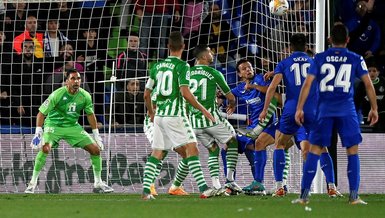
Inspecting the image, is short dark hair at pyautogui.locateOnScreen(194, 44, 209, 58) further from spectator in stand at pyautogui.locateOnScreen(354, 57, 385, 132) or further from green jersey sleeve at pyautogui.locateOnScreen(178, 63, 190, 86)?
spectator in stand at pyautogui.locateOnScreen(354, 57, 385, 132)

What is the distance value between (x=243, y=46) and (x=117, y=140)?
264 centimetres

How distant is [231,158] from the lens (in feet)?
51.6

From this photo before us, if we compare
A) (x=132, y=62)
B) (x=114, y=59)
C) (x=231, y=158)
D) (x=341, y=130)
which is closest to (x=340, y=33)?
(x=341, y=130)

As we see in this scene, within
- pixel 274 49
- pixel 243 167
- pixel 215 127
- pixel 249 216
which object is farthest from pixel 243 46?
pixel 249 216

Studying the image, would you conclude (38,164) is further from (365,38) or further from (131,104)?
(365,38)

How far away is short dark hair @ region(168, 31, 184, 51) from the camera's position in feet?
43.1

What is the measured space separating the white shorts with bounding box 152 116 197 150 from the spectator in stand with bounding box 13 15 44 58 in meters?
6.22

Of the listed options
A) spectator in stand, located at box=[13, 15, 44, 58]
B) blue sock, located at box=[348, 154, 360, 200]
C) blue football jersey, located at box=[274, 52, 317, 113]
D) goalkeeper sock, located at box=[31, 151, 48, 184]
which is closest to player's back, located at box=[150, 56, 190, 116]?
blue football jersey, located at box=[274, 52, 317, 113]

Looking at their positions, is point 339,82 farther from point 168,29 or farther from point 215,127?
point 168,29

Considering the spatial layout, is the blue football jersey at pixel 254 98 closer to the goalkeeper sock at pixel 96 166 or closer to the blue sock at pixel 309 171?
the goalkeeper sock at pixel 96 166

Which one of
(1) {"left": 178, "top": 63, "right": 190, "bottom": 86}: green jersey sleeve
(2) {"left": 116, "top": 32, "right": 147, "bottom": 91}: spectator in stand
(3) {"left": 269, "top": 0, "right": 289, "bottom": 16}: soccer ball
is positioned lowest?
(1) {"left": 178, "top": 63, "right": 190, "bottom": 86}: green jersey sleeve

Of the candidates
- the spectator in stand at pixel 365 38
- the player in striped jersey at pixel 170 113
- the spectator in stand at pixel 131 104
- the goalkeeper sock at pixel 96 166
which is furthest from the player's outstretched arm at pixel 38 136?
the spectator in stand at pixel 365 38

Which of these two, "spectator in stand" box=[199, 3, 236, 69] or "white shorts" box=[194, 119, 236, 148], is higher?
"spectator in stand" box=[199, 3, 236, 69]

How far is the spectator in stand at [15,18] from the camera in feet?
63.9
